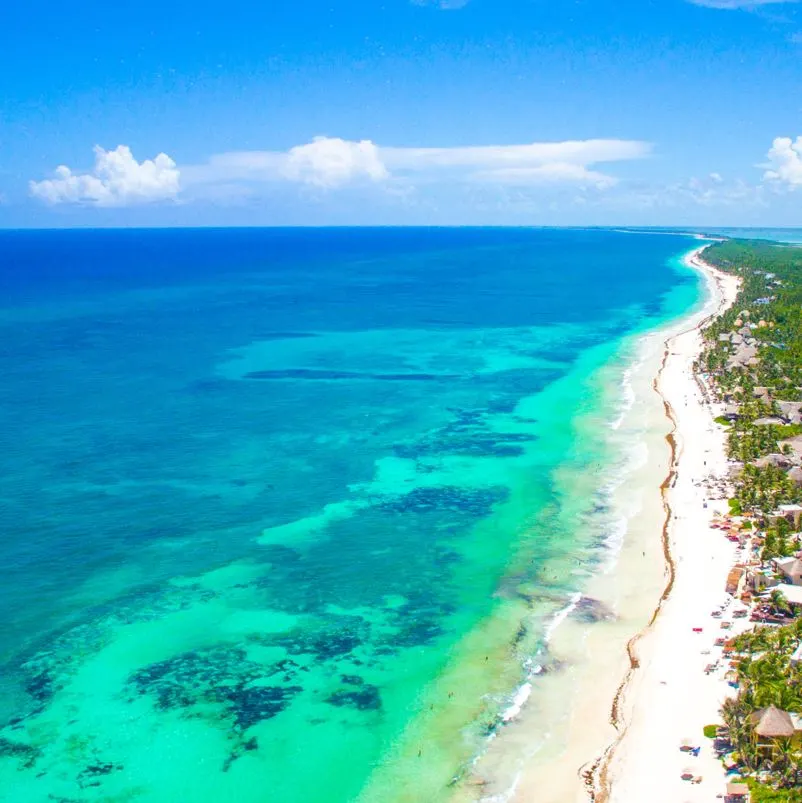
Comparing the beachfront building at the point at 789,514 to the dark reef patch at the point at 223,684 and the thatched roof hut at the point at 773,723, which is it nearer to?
the thatched roof hut at the point at 773,723

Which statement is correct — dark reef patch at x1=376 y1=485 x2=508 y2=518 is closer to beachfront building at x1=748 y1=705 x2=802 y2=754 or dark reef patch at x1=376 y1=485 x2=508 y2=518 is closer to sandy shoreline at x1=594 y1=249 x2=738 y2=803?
sandy shoreline at x1=594 y1=249 x2=738 y2=803

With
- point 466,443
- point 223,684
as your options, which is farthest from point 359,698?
point 466,443

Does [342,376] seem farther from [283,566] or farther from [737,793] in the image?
[737,793]

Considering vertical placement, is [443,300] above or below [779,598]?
above

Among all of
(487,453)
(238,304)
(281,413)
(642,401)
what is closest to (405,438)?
(487,453)

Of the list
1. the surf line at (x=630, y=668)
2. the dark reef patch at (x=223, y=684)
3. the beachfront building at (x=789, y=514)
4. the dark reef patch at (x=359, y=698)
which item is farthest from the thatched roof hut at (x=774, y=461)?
the dark reef patch at (x=223, y=684)

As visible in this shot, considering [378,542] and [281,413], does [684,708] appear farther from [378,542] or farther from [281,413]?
[281,413]

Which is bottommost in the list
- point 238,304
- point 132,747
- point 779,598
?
point 132,747

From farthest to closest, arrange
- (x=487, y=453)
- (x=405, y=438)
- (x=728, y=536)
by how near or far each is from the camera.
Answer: (x=405, y=438) < (x=487, y=453) < (x=728, y=536)
